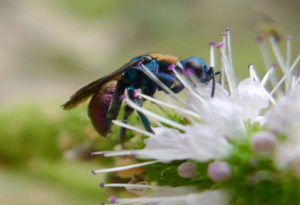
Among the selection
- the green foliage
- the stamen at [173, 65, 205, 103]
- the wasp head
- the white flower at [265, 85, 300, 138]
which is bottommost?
the white flower at [265, 85, 300, 138]

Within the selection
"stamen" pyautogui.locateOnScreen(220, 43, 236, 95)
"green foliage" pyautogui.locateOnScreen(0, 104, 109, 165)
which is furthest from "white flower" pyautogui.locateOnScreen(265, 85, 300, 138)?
"green foliage" pyautogui.locateOnScreen(0, 104, 109, 165)

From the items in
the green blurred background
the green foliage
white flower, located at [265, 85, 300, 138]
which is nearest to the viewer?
white flower, located at [265, 85, 300, 138]

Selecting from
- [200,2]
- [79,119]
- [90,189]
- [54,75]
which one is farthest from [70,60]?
[79,119]

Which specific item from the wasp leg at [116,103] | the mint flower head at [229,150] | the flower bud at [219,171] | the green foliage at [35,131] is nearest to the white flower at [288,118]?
the mint flower head at [229,150]

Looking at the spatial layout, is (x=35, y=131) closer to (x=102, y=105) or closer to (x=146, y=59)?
(x=102, y=105)

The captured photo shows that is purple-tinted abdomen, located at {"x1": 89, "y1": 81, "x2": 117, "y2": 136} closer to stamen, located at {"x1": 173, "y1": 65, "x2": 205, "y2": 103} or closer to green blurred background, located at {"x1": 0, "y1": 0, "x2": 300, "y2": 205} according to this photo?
stamen, located at {"x1": 173, "y1": 65, "x2": 205, "y2": 103}

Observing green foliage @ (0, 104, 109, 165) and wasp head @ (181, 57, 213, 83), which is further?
green foliage @ (0, 104, 109, 165)

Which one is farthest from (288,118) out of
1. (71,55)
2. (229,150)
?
(71,55)

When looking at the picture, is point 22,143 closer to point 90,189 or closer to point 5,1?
point 90,189
